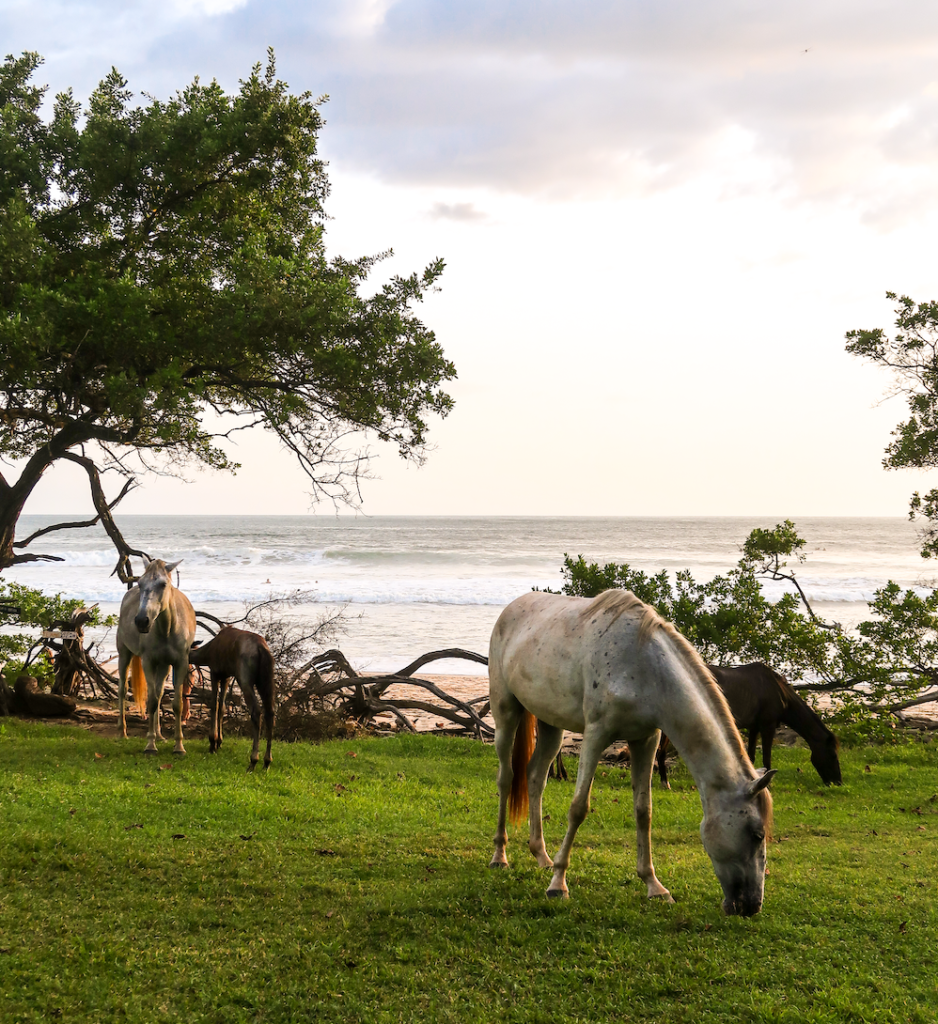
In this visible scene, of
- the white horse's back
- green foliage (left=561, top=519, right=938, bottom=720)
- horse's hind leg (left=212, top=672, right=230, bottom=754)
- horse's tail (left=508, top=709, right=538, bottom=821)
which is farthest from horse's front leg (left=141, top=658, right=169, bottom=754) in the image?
green foliage (left=561, top=519, right=938, bottom=720)

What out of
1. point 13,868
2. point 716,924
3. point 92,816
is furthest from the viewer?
point 92,816

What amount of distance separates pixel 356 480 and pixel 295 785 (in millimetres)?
4338

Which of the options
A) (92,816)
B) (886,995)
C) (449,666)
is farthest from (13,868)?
(449,666)

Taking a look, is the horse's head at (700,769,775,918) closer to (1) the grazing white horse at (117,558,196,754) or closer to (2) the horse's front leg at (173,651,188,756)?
(1) the grazing white horse at (117,558,196,754)

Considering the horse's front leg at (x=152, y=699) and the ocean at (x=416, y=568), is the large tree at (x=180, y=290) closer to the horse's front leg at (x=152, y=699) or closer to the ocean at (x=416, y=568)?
the horse's front leg at (x=152, y=699)

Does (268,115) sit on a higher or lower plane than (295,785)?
higher

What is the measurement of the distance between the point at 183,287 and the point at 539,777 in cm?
767

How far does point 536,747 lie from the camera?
6023 mm

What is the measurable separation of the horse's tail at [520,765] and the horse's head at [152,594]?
4720 mm

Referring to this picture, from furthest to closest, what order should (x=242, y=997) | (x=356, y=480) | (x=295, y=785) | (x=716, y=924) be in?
(x=356, y=480) → (x=295, y=785) → (x=716, y=924) → (x=242, y=997)

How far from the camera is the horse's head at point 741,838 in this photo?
4398 mm

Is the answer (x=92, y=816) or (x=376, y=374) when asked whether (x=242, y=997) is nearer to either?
(x=92, y=816)

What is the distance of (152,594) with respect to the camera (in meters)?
8.94

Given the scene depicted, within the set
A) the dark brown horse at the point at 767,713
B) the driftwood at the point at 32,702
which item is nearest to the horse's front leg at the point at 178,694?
the driftwood at the point at 32,702
